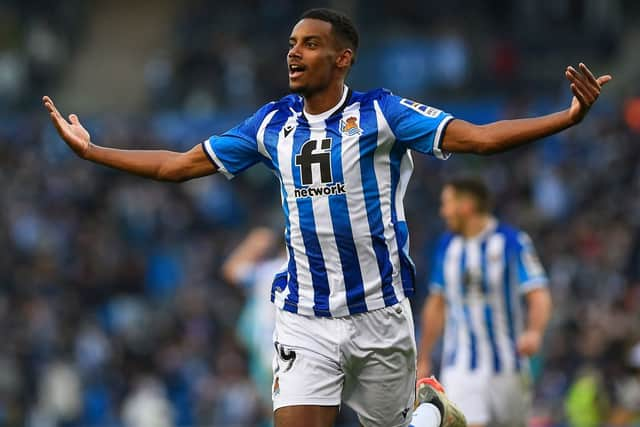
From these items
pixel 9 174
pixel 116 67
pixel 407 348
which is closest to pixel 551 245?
pixel 9 174

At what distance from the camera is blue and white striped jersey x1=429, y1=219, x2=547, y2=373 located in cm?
933

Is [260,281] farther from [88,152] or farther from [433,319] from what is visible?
[88,152]

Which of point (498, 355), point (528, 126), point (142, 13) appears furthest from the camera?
point (142, 13)

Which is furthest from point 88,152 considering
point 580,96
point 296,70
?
point 580,96

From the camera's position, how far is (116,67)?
83.9 ft

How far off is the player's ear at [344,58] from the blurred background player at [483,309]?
3218 millimetres

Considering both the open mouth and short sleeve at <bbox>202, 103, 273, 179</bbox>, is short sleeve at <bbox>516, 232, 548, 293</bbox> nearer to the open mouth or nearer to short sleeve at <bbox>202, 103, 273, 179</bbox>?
short sleeve at <bbox>202, 103, 273, 179</bbox>

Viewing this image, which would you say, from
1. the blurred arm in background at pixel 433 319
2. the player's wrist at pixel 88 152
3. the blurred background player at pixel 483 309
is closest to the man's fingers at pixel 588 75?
the player's wrist at pixel 88 152

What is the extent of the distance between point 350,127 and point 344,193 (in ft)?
0.96

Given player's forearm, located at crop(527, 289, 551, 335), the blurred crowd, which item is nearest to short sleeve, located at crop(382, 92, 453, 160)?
player's forearm, located at crop(527, 289, 551, 335)

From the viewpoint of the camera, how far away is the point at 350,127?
6223mm

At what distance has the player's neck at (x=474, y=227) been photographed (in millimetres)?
9516

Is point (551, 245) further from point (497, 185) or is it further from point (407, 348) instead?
point (407, 348)

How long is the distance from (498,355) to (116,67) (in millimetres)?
17314
